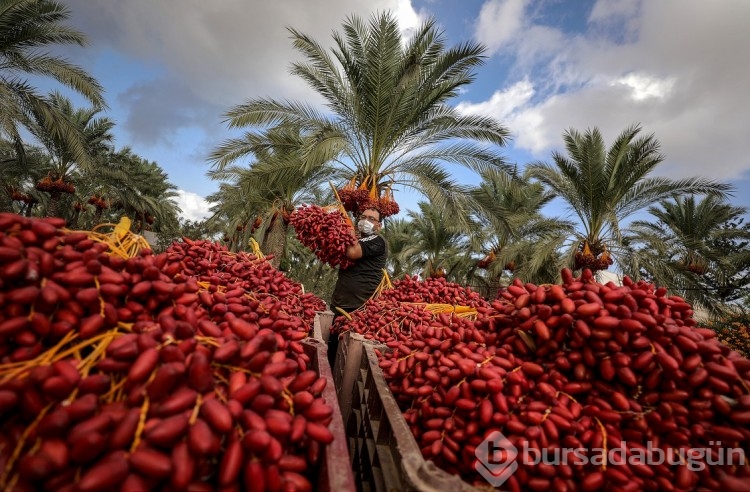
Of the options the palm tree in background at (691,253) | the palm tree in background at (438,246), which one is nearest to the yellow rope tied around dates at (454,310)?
the palm tree in background at (691,253)

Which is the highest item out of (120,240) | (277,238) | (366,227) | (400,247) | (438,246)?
(400,247)

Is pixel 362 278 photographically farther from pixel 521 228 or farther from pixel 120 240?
pixel 521 228

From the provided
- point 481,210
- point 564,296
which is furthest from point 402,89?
point 564,296

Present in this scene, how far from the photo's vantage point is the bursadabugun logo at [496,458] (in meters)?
0.96

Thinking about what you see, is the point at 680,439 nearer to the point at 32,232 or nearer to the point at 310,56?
the point at 32,232

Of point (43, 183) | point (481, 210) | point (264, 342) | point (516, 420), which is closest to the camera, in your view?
point (264, 342)

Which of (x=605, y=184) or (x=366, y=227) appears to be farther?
(x=605, y=184)

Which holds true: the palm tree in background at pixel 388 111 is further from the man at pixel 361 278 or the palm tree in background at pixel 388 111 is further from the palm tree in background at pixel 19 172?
the palm tree in background at pixel 19 172

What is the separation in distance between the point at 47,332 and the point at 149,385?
0.30 metres

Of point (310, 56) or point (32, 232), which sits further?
point (310, 56)

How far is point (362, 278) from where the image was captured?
3338 millimetres

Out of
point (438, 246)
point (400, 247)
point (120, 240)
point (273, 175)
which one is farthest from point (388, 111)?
point (400, 247)

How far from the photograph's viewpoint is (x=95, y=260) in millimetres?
925

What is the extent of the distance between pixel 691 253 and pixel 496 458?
411 inches
